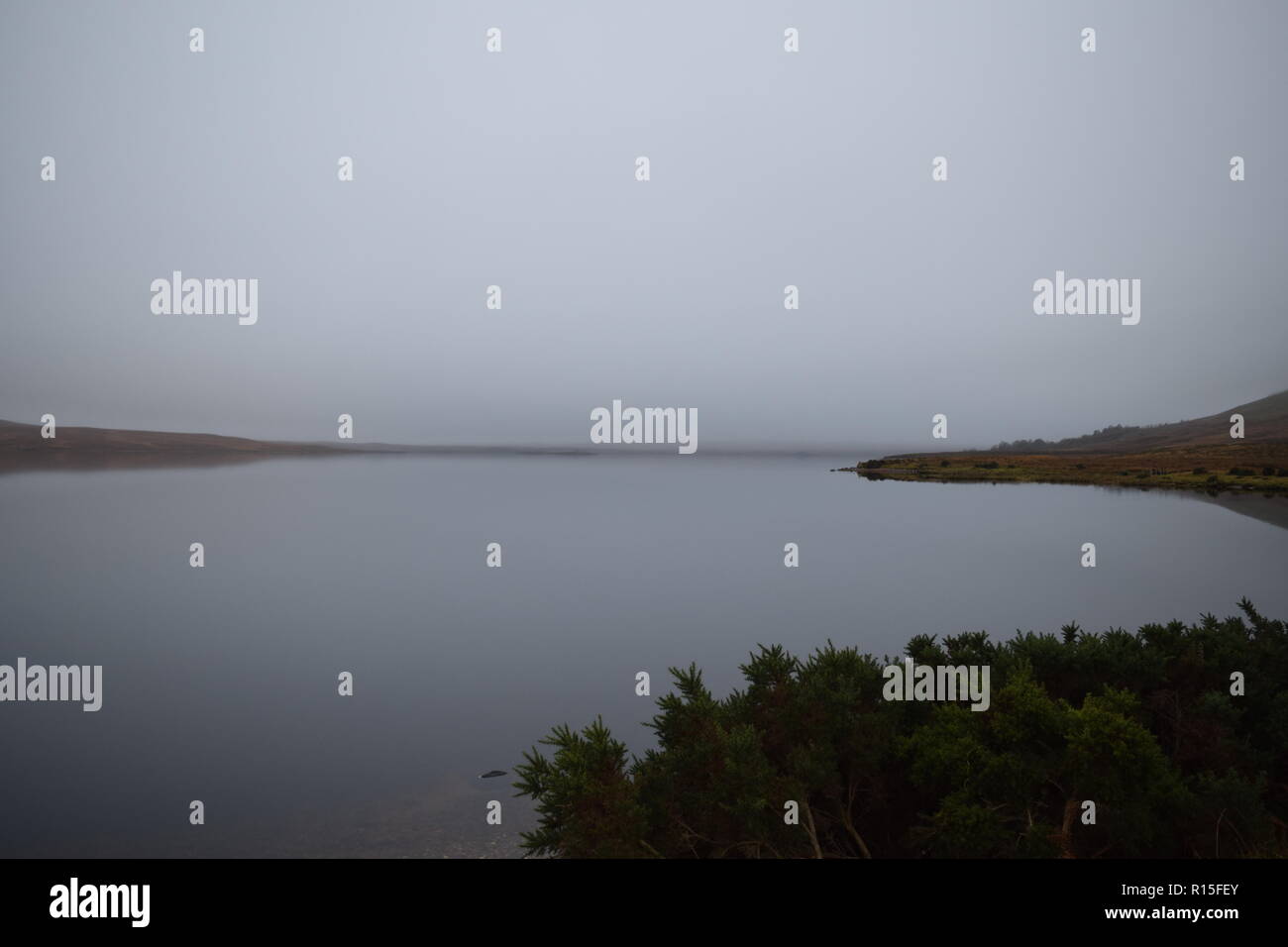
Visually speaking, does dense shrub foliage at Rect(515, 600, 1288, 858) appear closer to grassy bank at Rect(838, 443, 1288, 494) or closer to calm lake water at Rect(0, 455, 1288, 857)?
calm lake water at Rect(0, 455, 1288, 857)

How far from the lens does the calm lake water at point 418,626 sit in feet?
36.7

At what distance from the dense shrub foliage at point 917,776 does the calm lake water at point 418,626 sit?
6.04 m

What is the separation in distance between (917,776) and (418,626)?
21.0 metres

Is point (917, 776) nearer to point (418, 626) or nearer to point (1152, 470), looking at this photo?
point (418, 626)

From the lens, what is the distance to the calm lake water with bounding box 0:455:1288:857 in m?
11.2

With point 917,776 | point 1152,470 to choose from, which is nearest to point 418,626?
point 917,776

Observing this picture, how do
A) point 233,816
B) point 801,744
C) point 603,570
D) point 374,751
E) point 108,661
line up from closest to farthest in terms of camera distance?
1. point 801,744
2. point 233,816
3. point 374,751
4. point 108,661
5. point 603,570

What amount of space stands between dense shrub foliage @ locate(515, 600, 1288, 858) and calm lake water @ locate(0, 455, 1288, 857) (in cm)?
604

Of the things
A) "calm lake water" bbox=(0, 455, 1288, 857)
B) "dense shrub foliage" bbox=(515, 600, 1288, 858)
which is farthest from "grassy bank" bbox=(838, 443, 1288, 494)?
"dense shrub foliage" bbox=(515, 600, 1288, 858)
